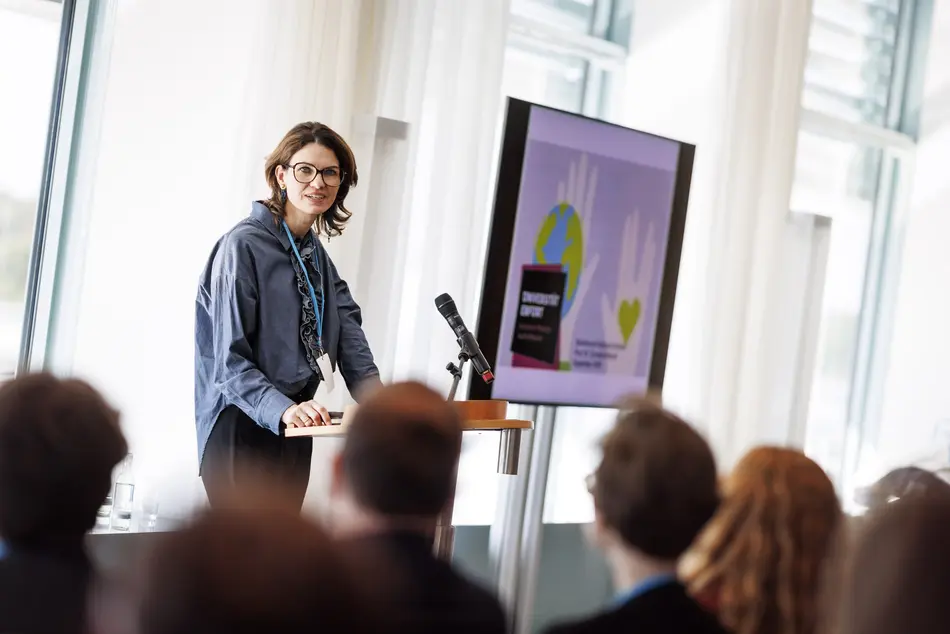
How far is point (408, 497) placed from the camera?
1461 mm

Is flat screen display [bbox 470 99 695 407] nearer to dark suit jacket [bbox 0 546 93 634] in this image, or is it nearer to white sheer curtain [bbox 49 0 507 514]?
white sheer curtain [bbox 49 0 507 514]

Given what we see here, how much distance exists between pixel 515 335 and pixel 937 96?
15.9 feet

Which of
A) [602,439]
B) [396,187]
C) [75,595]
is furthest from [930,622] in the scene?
[396,187]

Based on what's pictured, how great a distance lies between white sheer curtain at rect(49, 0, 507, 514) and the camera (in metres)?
3.96

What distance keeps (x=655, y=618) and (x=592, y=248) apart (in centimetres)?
275

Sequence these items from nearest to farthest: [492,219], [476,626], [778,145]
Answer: [476,626] < [492,219] < [778,145]

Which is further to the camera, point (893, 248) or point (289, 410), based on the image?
point (893, 248)

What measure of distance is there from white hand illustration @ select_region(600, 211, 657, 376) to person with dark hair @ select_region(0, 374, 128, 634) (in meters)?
3.06

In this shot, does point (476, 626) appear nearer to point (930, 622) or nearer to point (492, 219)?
point (930, 622)

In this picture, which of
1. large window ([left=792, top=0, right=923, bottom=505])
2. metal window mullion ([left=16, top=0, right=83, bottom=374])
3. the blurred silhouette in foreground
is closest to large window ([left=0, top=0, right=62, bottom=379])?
metal window mullion ([left=16, top=0, right=83, bottom=374])

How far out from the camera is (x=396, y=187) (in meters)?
4.30

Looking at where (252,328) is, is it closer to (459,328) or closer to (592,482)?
(459,328)

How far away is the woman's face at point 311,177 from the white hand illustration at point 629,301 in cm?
144

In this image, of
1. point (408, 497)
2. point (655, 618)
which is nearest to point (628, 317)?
point (655, 618)
